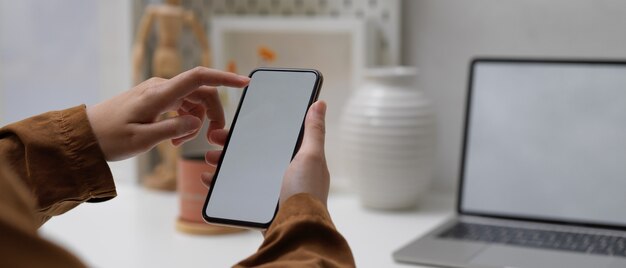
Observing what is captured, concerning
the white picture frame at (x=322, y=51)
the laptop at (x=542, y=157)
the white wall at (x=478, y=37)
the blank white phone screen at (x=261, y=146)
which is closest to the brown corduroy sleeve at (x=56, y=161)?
the blank white phone screen at (x=261, y=146)

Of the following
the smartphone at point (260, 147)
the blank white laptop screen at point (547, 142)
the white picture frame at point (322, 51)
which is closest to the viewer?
the smartphone at point (260, 147)

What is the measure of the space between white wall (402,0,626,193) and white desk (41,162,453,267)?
0.39ft

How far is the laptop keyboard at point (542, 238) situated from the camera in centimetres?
89

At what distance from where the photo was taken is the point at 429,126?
1.11 m

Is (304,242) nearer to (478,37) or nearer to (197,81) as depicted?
(197,81)

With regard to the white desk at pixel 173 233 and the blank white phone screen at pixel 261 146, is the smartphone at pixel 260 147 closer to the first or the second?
the blank white phone screen at pixel 261 146

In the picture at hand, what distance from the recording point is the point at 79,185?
67cm

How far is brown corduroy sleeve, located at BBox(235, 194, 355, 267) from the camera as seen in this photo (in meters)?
0.50

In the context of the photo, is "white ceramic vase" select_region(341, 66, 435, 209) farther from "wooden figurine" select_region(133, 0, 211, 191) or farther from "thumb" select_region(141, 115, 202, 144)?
"thumb" select_region(141, 115, 202, 144)

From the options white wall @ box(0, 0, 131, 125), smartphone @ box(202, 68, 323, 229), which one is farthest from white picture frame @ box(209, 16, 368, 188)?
smartphone @ box(202, 68, 323, 229)

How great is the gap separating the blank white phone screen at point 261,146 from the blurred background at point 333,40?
1.49 feet

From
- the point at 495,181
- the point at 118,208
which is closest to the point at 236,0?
the point at 118,208

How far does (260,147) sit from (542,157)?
49cm

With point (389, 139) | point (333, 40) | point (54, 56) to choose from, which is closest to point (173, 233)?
point (389, 139)
